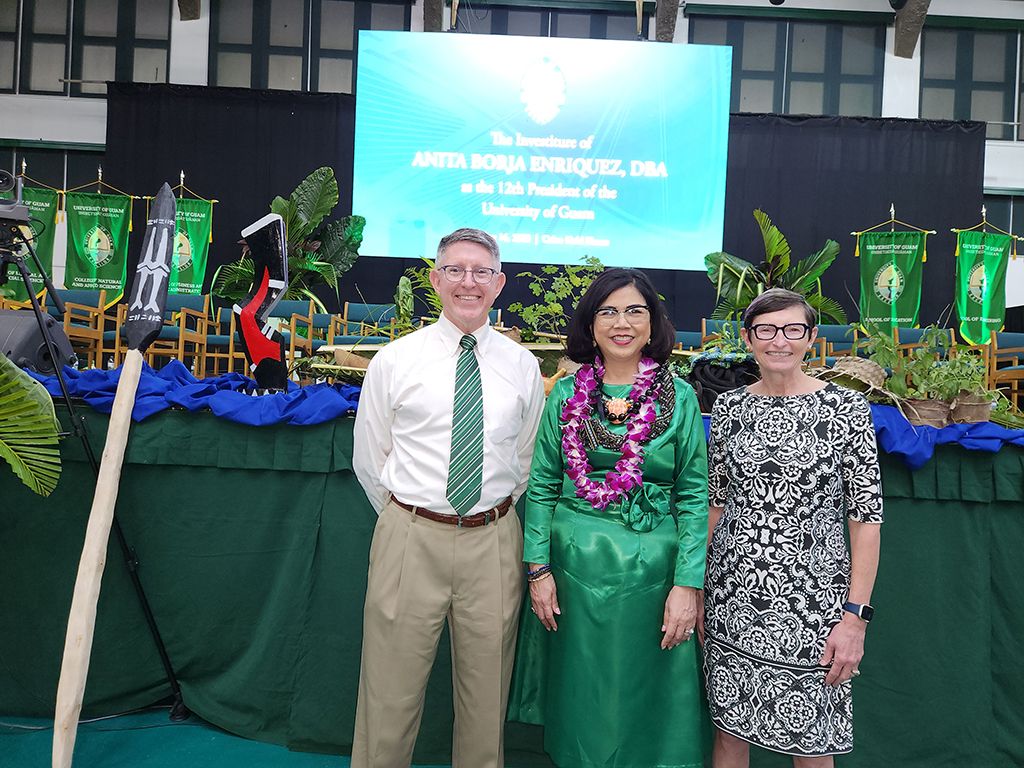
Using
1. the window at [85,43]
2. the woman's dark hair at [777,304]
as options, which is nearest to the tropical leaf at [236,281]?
the window at [85,43]

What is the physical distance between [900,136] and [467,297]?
9.81 metres

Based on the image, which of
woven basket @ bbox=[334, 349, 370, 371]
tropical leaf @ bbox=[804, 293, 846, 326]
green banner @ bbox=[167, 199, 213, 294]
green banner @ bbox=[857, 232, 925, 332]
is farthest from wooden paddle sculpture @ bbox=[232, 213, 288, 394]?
green banner @ bbox=[857, 232, 925, 332]

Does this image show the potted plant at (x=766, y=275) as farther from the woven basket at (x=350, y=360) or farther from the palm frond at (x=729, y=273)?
the woven basket at (x=350, y=360)

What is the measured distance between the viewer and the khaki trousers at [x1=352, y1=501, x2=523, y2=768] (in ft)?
5.46

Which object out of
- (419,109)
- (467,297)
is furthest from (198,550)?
(419,109)

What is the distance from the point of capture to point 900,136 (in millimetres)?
9492

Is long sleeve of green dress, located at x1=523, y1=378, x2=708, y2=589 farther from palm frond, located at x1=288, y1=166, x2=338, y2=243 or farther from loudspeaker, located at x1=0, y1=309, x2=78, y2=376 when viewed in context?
palm frond, located at x1=288, y1=166, x2=338, y2=243

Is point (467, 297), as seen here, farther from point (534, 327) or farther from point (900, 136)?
point (900, 136)

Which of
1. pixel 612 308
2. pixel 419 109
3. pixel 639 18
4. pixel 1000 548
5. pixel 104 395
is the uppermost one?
pixel 639 18

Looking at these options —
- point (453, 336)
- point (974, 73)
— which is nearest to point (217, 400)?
point (453, 336)

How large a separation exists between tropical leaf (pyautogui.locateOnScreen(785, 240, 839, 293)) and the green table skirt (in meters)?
6.32

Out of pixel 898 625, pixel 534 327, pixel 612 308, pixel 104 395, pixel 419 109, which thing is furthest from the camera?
pixel 419 109

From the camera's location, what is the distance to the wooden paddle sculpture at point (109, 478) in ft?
5.97

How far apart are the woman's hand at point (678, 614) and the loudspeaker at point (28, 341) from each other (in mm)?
2547
